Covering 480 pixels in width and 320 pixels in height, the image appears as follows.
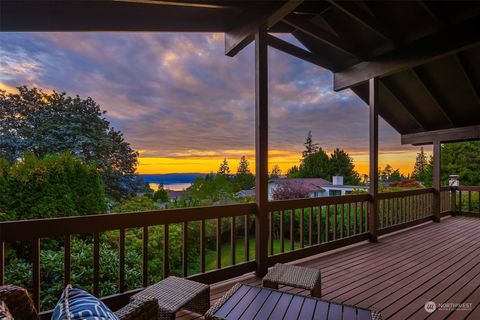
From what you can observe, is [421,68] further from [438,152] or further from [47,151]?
[47,151]

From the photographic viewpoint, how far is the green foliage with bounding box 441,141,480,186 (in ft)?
45.0

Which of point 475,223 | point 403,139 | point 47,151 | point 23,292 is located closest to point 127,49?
point 47,151

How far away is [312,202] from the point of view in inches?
164

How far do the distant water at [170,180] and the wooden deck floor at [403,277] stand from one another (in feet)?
8.74

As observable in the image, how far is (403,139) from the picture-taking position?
7.96 metres

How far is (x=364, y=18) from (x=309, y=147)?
23.2 feet

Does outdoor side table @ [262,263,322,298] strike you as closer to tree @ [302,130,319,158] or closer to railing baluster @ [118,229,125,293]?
railing baluster @ [118,229,125,293]

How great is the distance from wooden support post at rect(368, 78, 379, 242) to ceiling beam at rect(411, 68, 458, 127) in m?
1.01

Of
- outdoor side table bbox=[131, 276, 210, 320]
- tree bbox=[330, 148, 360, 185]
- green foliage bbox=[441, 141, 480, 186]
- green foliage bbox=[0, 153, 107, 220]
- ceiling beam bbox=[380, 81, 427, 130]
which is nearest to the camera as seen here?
outdoor side table bbox=[131, 276, 210, 320]

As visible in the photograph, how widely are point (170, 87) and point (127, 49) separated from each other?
1.14 metres

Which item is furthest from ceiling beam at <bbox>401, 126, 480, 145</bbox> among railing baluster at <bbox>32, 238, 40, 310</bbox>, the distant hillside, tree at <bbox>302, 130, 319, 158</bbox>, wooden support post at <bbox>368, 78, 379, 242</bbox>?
railing baluster at <bbox>32, 238, 40, 310</bbox>

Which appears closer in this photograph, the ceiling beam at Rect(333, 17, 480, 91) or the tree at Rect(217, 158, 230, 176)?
the ceiling beam at Rect(333, 17, 480, 91)

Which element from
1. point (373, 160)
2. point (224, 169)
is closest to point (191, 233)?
point (224, 169)


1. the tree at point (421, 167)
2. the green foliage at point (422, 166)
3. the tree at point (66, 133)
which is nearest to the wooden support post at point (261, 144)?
the tree at point (66, 133)
